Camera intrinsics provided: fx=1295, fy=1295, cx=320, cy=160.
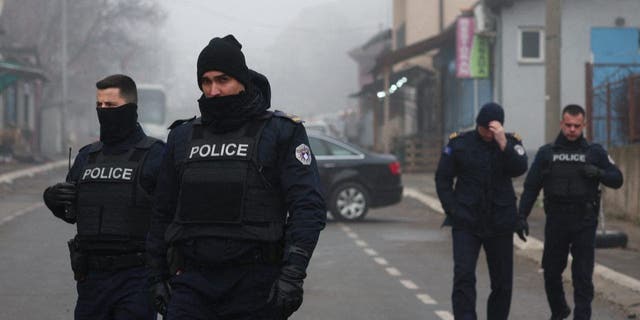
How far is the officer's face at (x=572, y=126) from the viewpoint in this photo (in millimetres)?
10016

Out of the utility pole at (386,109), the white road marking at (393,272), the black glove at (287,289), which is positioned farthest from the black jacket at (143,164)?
the utility pole at (386,109)

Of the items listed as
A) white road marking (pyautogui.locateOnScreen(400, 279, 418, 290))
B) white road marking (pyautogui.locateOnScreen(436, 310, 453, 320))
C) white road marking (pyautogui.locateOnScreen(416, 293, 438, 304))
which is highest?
white road marking (pyautogui.locateOnScreen(436, 310, 453, 320))

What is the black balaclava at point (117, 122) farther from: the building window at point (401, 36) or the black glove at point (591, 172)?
the building window at point (401, 36)

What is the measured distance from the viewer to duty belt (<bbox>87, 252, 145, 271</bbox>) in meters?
6.34

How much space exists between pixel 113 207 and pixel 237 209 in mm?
1504

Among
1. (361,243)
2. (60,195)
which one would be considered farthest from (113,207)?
(361,243)

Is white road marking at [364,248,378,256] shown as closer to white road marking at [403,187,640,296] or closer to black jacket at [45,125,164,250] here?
white road marking at [403,187,640,296]

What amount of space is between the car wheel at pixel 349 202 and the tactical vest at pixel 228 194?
56.3ft

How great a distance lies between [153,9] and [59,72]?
660 centimetres

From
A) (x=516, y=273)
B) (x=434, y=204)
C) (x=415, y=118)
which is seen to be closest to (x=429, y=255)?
(x=516, y=273)

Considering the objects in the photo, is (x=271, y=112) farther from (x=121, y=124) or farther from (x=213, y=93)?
(x=121, y=124)

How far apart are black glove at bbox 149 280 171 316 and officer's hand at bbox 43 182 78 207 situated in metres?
1.33

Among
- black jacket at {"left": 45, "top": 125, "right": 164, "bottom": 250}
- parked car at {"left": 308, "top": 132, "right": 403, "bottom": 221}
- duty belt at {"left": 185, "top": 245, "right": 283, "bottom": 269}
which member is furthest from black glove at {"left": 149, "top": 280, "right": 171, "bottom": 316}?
parked car at {"left": 308, "top": 132, "right": 403, "bottom": 221}

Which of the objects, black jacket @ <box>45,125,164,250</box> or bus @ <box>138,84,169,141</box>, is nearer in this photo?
black jacket @ <box>45,125,164,250</box>
